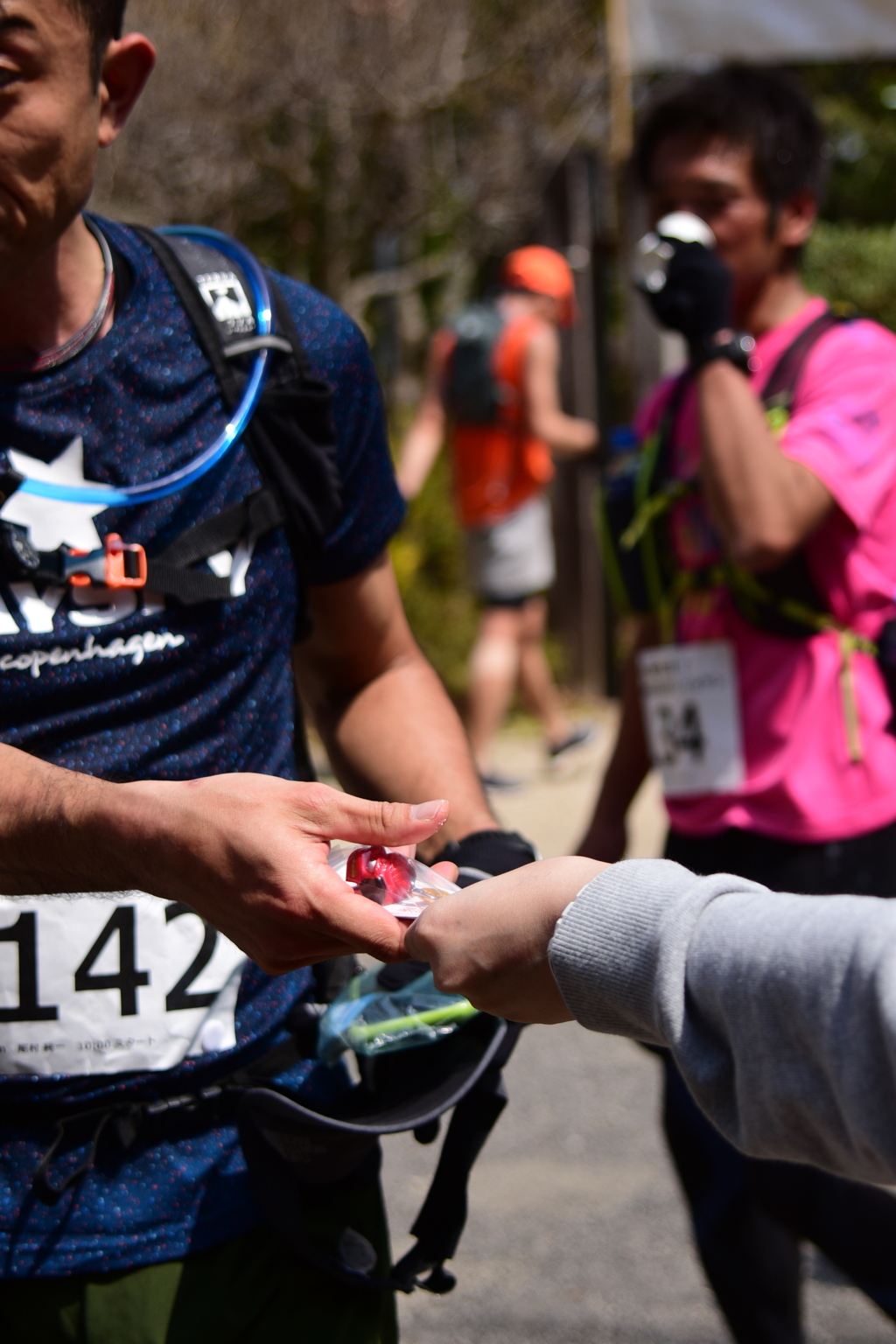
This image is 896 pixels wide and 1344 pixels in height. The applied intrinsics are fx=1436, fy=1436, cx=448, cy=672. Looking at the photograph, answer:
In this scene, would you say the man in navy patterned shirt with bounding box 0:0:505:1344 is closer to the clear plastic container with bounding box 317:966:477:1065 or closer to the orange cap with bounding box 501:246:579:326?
the clear plastic container with bounding box 317:966:477:1065

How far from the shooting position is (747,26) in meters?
5.59

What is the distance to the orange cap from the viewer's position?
23.7ft

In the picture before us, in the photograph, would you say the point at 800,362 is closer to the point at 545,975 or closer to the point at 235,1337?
the point at 545,975

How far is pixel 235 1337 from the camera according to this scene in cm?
152

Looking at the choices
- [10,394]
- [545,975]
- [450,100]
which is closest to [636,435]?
[10,394]

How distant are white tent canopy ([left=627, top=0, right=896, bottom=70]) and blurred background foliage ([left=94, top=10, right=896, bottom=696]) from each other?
128 inches

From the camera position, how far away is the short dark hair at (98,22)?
149 cm

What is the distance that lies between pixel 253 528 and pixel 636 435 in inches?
60.6

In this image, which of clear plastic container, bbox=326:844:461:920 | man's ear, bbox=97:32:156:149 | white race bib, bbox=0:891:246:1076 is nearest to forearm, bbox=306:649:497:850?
white race bib, bbox=0:891:246:1076

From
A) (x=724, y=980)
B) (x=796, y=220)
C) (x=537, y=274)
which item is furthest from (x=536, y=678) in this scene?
(x=724, y=980)

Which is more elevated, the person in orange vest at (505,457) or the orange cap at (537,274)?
the orange cap at (537,274)

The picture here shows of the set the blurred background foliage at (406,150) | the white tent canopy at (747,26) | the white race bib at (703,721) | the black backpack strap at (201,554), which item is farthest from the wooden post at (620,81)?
the black backpack strap at (201,554)

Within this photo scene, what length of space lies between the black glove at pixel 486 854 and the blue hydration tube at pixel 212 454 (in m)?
0.50

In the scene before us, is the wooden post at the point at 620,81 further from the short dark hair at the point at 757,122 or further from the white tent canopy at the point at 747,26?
the short dark hair at the point at 757,122
